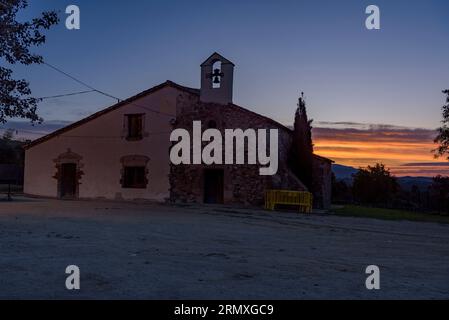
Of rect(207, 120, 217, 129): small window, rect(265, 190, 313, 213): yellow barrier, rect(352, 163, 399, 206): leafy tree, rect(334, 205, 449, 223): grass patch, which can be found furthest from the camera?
→ rect(352, 163, 399, 206): leafy tree

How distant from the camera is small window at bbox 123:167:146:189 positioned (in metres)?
27.2

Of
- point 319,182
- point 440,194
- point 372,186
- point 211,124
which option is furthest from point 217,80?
point 372,186

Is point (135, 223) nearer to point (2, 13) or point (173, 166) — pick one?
point (2, 13)

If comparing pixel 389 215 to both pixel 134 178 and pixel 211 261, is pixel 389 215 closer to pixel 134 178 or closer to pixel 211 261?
pixel 134 178

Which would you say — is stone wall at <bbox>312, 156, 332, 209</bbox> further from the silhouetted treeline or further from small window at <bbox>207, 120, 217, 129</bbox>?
the silhouetted treeline

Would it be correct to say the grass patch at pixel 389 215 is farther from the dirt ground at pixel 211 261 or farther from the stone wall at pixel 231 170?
the dirt ground at pixel 211 261

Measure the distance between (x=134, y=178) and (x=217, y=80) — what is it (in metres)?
Result: 7.78

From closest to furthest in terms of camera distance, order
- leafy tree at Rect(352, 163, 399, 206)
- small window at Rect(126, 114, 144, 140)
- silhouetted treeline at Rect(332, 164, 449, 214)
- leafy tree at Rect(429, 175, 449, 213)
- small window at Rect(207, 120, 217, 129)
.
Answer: small window at Rect(207, 120, 217, 129) < small window at Rect(126, 114, 144, 140) < leafy tree at Rect(429, 175, 449, 213) < silhouetted treeline at Rect(332, 164, 449, 214) < leafy tree at Rect(352, 163, 399, 206)

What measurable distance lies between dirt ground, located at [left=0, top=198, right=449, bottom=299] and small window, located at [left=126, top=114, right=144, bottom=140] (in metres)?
13.5

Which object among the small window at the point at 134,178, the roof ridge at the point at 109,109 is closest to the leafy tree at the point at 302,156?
the roof ridge at the point at 109,109

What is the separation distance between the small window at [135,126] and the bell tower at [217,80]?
4320 millimetres

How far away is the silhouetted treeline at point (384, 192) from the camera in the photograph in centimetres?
3294

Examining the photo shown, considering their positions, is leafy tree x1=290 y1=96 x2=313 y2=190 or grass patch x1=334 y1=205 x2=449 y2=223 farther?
leafy tree x1=290 y1=96 x2=313 y2=190

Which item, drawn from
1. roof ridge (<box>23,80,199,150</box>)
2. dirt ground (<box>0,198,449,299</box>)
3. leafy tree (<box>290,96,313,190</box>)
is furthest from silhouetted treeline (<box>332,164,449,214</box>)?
dirt ground (<box>0,198,449,299</box>)
